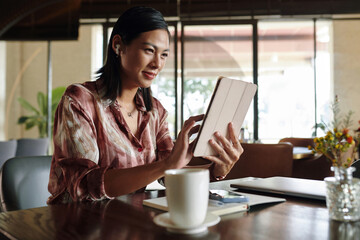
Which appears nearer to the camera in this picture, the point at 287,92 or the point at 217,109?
the point at 217,109

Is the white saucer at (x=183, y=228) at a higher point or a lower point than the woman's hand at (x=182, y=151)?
lower

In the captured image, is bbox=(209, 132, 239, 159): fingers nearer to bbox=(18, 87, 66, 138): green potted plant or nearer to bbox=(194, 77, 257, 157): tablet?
bbox=(194, 77, 257, 157): tablet

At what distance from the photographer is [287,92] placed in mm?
6895

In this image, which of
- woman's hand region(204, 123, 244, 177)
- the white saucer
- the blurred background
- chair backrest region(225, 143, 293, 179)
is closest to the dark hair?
woman's hand region(204, 123, 244, 177)

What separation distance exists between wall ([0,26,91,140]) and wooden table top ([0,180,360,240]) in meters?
6.86

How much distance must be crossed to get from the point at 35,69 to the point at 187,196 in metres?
7.81

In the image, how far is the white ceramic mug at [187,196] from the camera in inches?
27.2

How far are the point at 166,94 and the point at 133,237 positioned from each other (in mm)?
6147

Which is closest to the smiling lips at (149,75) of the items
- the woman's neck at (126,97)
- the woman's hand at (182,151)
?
the woman's neck at (126,97)

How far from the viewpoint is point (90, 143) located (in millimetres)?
1284

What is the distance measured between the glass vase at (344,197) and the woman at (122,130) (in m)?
0.40

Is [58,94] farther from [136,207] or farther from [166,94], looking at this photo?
[136,207]

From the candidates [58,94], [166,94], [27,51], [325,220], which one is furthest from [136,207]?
[27,51]

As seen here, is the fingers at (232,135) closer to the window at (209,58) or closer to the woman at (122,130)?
the woman at (122,130)
